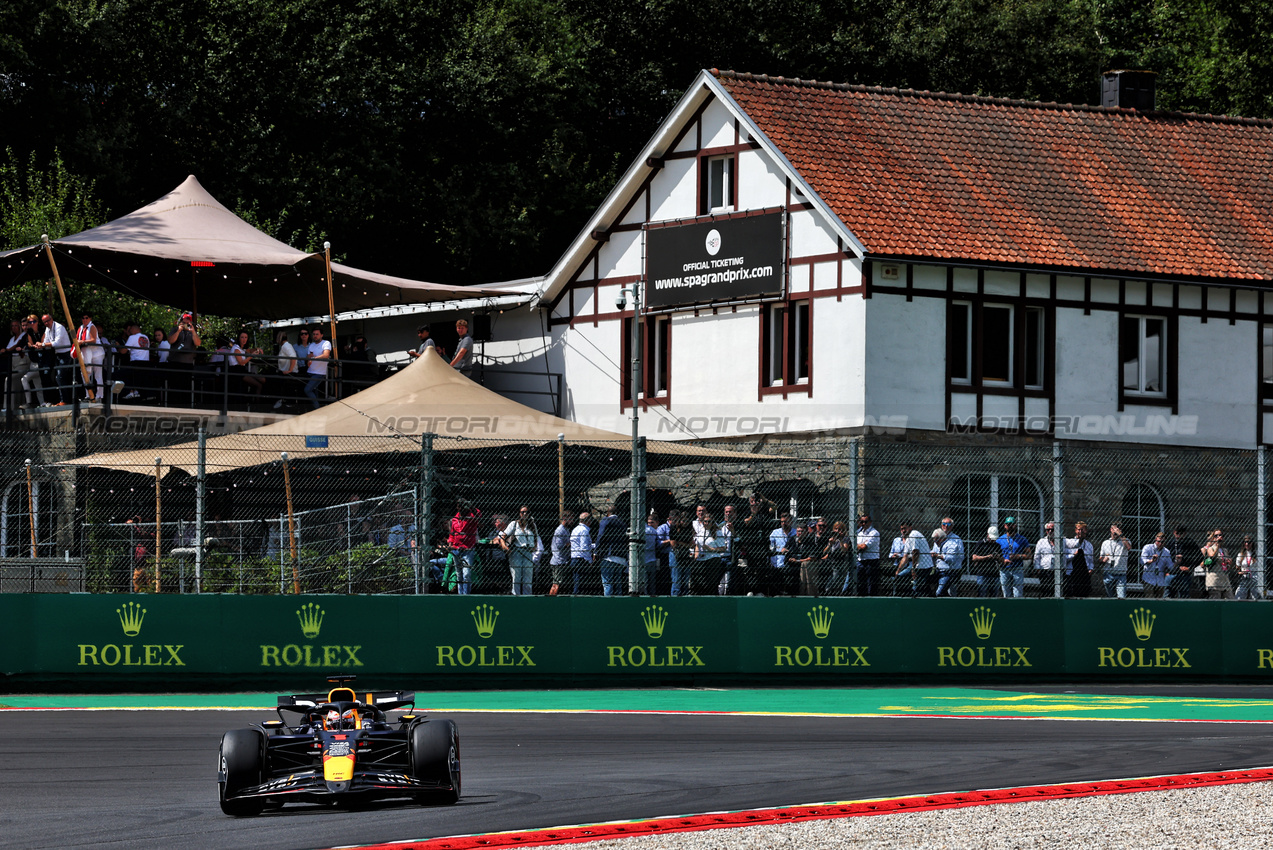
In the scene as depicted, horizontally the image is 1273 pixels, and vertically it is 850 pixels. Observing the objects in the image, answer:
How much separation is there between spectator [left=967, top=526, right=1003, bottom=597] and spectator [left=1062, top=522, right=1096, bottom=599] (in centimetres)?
89

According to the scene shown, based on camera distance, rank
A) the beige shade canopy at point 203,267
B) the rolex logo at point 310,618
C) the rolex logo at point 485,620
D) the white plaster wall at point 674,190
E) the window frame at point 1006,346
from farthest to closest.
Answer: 1. the white plaster wall at point 674,190
2. the window frame at point 1006,346
3. the beige shade canopy at point 203,267
4. the rolex logo at point 485,620
5. the rolex logo at point 310,618

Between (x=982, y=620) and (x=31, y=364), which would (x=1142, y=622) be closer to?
(x=982, y=620)

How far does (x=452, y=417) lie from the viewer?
2384 centimetres

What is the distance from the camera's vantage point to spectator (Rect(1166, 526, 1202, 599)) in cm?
2156

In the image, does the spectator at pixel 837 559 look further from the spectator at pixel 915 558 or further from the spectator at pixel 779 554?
the spectator at pixel 915 558

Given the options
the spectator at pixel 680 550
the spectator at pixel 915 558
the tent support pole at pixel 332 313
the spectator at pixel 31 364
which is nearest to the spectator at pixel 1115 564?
the spectator at pixel 915 558

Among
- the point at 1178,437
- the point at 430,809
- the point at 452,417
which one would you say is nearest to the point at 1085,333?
the point at 1178,437

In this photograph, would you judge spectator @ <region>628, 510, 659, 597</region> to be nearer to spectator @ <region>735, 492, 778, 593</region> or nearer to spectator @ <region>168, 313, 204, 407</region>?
spectator @ <region>735, 492, 778, 593</region>

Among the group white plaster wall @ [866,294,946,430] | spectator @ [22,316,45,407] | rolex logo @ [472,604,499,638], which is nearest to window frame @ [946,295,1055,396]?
white plaster wall @ [866,294,946,430]

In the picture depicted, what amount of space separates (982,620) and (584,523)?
468cm

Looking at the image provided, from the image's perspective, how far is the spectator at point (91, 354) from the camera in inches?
1034

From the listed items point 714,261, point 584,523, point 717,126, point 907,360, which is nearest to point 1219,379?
point 907,360

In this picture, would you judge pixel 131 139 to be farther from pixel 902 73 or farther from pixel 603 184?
pixel 902 73

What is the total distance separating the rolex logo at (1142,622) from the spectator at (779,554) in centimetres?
412
